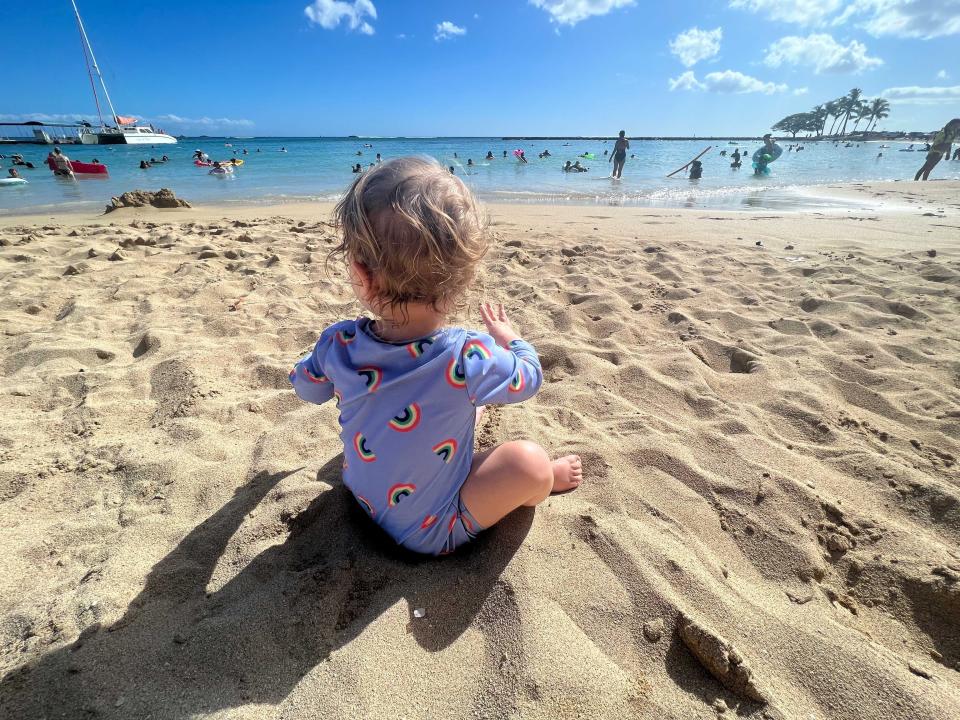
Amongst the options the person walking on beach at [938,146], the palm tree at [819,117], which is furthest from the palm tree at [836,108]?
the person walking on beach at [938,146]

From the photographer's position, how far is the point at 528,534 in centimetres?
154

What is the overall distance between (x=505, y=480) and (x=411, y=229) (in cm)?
77

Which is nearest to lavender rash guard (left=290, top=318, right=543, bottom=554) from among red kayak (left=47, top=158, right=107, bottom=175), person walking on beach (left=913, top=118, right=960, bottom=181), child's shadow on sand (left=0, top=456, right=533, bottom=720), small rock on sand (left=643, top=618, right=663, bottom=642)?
child's shadow on sand (left=0, top=456, right=533, bottom=720)

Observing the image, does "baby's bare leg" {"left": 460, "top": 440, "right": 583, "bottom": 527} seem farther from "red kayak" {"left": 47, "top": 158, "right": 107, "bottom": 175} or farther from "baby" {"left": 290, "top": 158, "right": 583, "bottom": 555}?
"red kayak" {"left": 47, "top": 158, "right": 107, "bottom": 175}

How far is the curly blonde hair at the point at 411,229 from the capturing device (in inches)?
46.0

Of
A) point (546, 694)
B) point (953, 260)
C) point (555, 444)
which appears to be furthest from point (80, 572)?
point (953, 260)

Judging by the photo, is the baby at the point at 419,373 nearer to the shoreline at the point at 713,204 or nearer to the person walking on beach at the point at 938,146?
the shoreline at the point at 713,204

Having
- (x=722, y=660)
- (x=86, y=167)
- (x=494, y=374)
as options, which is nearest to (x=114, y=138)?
(x=86, y=167)

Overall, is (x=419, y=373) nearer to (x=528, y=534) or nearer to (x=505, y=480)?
(x=505, y=480)

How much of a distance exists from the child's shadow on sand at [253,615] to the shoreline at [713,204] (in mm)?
7418

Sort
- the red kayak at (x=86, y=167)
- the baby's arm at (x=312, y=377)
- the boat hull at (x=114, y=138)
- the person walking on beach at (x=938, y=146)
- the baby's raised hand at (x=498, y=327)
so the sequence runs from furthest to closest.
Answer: the boat hull at (x=114, y=138), the person walking on beach at (x=938, y=146), the red kayak at (x=86, y=167), the baby's raised hand at (x=498, y=327), the baby's arm at (x=312, y=377)

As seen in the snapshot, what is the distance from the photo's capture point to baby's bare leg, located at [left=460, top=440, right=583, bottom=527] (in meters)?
1.38

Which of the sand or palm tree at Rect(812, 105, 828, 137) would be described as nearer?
the sand

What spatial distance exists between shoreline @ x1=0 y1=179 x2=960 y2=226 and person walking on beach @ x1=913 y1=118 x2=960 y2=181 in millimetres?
3026
